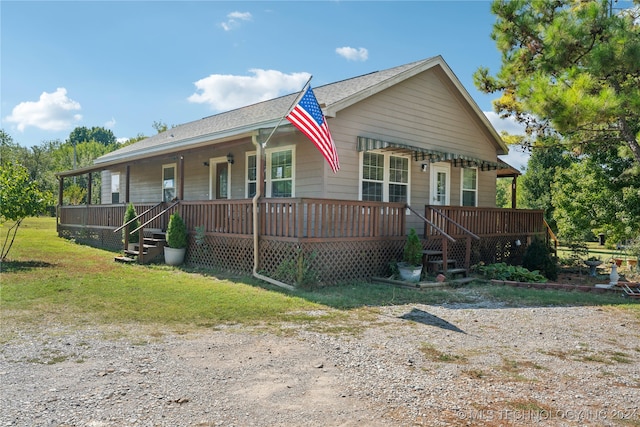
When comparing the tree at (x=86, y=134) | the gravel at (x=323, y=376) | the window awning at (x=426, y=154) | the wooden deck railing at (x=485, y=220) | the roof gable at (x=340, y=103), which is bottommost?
the gravel at (x=323, y=376)

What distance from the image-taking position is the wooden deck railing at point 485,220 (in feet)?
36.8

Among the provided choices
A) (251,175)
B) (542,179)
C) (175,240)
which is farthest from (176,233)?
(542,179)

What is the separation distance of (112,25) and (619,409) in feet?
44.5

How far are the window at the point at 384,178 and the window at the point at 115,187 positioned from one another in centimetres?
1321

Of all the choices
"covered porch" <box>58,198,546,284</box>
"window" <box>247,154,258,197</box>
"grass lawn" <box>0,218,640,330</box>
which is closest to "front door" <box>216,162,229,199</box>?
"window" <box>247,154,258,197</box>

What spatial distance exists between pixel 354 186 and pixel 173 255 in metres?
4.70

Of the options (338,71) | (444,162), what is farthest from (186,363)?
(338,71)

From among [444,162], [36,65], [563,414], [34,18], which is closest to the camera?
[563,414]

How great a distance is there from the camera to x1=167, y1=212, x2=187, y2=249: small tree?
11156mm

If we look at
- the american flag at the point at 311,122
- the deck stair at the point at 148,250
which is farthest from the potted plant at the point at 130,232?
the american flag at the point at 311,122

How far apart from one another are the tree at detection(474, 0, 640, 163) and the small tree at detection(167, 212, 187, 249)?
806cm

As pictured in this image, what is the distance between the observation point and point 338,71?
16.2m

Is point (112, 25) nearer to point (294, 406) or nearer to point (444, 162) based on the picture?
point (444, 162)

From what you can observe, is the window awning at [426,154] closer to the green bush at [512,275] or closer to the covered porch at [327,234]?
the covered porch at [327,234]
